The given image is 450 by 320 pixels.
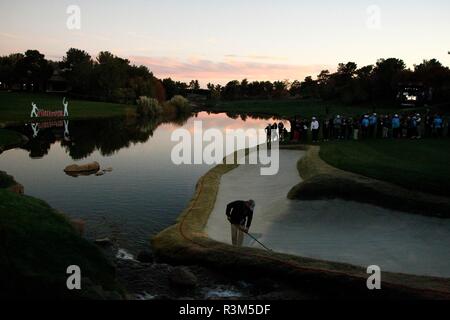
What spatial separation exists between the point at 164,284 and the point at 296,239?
5979 mm

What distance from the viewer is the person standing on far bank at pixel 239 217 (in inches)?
607

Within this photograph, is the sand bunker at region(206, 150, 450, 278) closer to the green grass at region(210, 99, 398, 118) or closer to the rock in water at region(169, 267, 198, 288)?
the rock in water at region(169, 267, 198, 288)

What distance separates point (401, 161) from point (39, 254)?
21.7m

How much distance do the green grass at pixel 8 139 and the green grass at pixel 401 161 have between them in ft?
106

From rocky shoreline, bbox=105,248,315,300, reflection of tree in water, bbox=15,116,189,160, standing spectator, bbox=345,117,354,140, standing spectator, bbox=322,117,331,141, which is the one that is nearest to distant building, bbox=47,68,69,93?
reflection of tree in water, bbox=15,116,189,160

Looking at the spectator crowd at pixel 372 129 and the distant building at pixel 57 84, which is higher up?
the distant building at pixel 57 84

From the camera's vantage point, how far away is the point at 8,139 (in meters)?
48.3

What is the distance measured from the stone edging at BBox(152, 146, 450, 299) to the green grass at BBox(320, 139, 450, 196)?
841cm

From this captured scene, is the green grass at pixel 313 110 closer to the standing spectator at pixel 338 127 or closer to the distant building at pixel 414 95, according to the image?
the distant building at pixel 414 95

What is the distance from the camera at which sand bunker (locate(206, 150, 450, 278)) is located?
594 inches

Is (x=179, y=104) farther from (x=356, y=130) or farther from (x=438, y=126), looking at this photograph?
(x=438, y=126)

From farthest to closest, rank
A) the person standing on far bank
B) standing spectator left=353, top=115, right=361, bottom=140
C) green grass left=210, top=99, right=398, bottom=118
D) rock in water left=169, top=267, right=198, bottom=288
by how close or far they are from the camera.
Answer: green grass left=210, top=99, right=398, bottom=118 < standing spectator left=353, top=115, right=361, bottom=140 < the person standing on far bank < rock in water left=169, top=267, right=198, bottom=288

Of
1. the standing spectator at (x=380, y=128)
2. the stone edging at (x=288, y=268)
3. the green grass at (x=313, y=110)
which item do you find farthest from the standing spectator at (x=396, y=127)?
the green grass at (x=313, y=110)
